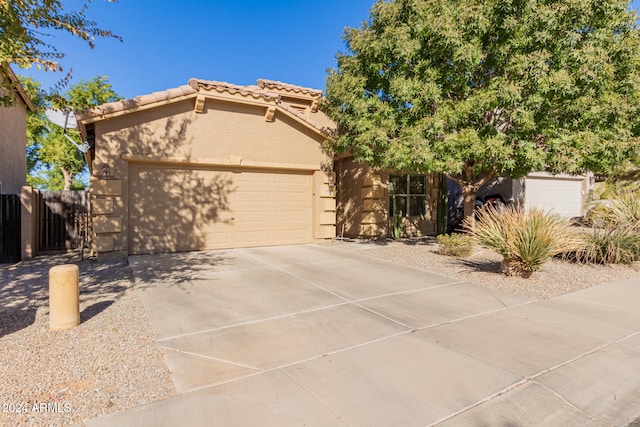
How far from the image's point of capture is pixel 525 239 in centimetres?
706

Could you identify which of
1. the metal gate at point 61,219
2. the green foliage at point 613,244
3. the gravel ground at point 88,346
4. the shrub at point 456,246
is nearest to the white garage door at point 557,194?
the green foliage at point 613,244

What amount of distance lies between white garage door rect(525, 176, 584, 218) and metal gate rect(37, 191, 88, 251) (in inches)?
818

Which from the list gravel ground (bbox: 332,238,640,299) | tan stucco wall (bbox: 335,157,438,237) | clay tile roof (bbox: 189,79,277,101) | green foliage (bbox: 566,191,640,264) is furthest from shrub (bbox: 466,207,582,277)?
clay tile roof (bbox: 189,79,277,101)

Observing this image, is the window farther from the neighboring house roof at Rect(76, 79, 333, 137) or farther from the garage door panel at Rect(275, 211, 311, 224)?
the neighboring house roof at Rect(76, 79, 333, 137)

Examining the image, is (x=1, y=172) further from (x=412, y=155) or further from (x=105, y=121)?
(x=412, y=155)

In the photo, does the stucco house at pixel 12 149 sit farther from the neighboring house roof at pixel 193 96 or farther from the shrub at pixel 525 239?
the shrub at pixel 525 239

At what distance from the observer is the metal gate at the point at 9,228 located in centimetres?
898

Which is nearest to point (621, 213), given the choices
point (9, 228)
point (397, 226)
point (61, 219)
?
point (397, 226)

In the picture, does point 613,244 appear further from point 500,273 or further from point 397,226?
point 397,226

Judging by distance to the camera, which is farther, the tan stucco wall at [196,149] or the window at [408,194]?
the window at [408,194]

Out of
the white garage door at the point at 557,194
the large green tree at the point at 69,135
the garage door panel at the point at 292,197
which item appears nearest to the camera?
the garage door panel at the point at 292,197

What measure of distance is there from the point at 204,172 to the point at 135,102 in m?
2.55

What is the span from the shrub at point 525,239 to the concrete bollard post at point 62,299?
738 cm

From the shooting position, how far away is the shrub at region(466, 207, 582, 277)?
23.0 feet
